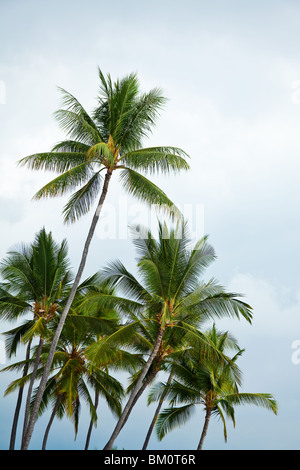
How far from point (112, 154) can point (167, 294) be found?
15.4 feet

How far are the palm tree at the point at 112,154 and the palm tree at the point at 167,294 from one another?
136 cm

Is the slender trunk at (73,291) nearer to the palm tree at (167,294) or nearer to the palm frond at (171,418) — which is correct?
the palm tree at (167,294)

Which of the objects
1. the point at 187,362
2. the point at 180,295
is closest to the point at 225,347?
the point at 187,362

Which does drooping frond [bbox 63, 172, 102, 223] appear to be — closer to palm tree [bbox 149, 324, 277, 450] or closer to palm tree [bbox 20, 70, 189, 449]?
palm tree [bbox 20, 70, 189, 449]

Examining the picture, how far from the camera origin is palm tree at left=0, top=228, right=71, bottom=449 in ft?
62.1

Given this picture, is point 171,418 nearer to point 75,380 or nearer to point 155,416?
Result: point 155,416

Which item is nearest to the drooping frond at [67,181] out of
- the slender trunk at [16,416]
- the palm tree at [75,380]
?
the palm tree at [75,380]

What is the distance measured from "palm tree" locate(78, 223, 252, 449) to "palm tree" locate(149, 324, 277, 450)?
8.30ft

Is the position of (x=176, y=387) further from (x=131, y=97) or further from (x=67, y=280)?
(x=131, y=97)

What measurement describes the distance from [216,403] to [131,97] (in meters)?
11.5

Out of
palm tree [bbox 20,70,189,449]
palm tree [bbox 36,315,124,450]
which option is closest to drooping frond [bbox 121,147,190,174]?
palm tree [bbox 20,70,189,449]

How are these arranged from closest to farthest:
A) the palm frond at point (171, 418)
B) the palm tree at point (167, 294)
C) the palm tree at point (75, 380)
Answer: the palm tree at point (167, 294)
the palm tree at point (75, 380)
the palm frond at point (171, 418)

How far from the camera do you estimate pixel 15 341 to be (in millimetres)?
21297

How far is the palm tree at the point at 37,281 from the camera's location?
18938mm
